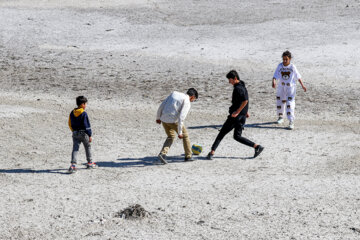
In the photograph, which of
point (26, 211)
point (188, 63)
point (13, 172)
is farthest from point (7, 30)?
point (26, 211)

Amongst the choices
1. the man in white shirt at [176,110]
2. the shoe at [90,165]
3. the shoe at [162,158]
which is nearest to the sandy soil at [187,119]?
the shoe at [162,158]

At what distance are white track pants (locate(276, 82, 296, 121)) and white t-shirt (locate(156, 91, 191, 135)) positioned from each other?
4.46 meters

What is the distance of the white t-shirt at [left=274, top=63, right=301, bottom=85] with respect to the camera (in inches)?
603

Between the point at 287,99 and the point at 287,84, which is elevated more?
the point at 287,84

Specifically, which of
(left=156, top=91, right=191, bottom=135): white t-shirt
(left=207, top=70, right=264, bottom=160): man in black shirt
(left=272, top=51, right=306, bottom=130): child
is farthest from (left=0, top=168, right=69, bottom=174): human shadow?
(left=272, top=51, right=306, bottom=130): child

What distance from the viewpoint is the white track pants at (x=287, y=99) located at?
1532 cm

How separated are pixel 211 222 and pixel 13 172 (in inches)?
195

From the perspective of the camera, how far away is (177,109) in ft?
39.1

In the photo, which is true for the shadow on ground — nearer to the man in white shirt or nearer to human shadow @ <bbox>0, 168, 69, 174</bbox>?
the man in white shirt

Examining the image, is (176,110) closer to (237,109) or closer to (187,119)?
(237,109)

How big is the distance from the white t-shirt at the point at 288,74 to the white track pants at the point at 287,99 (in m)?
0.15

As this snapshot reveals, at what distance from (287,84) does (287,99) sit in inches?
17.1

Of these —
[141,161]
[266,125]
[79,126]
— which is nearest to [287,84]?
[266,125]

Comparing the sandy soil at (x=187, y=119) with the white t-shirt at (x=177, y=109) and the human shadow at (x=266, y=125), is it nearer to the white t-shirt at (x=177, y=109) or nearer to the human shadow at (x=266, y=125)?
the human shadow at (x=266, y=125)
